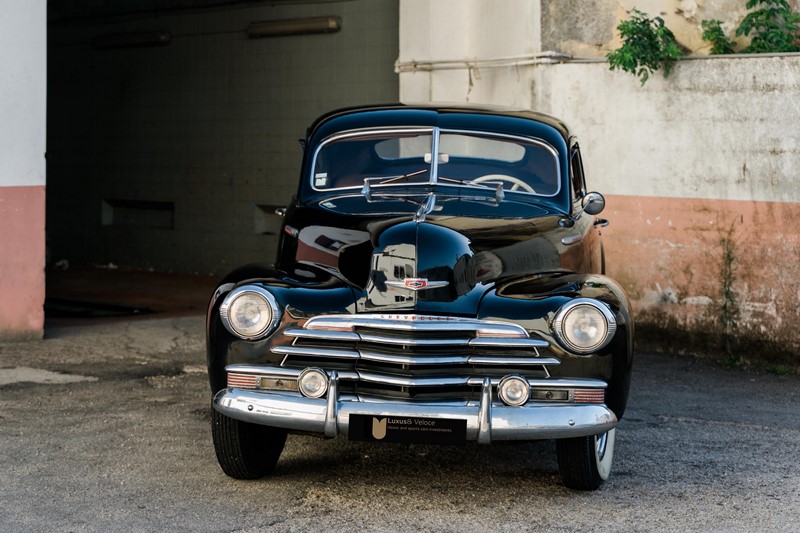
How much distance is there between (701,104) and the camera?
31.1ft

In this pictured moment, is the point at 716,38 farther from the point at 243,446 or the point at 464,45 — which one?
the point at 243,446

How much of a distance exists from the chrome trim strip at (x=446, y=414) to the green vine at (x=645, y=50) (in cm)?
508

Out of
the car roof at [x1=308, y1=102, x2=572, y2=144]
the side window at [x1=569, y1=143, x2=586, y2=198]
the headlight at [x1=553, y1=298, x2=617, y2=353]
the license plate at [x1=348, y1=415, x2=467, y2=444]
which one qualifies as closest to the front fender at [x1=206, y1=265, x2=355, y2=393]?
the license plate at [x1=348, y1=415, x2=467, y2=444]

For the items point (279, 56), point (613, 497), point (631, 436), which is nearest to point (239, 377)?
point (613, 497)

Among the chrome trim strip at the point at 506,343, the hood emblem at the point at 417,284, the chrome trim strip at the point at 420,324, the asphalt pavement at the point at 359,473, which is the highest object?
the hood emblem at the point at 417,284

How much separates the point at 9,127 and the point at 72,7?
8.17m

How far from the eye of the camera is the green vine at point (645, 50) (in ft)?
31.4

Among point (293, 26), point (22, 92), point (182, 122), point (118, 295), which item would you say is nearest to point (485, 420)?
point (22, 92)

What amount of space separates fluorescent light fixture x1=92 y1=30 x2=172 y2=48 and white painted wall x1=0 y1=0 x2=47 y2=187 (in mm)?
6380

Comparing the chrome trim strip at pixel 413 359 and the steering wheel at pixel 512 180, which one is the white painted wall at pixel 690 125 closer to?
the steering wheel at pixel 512 180

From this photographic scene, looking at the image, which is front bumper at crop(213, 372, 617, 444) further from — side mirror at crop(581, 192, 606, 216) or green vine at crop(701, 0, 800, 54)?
green vine at crop(701, 0, 800, 54)

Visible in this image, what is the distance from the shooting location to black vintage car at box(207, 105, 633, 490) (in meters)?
5.07

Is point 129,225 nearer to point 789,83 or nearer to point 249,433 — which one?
point 789,83

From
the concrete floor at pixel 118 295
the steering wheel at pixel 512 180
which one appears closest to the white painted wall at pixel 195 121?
the concrete floor at pixel 118 295
